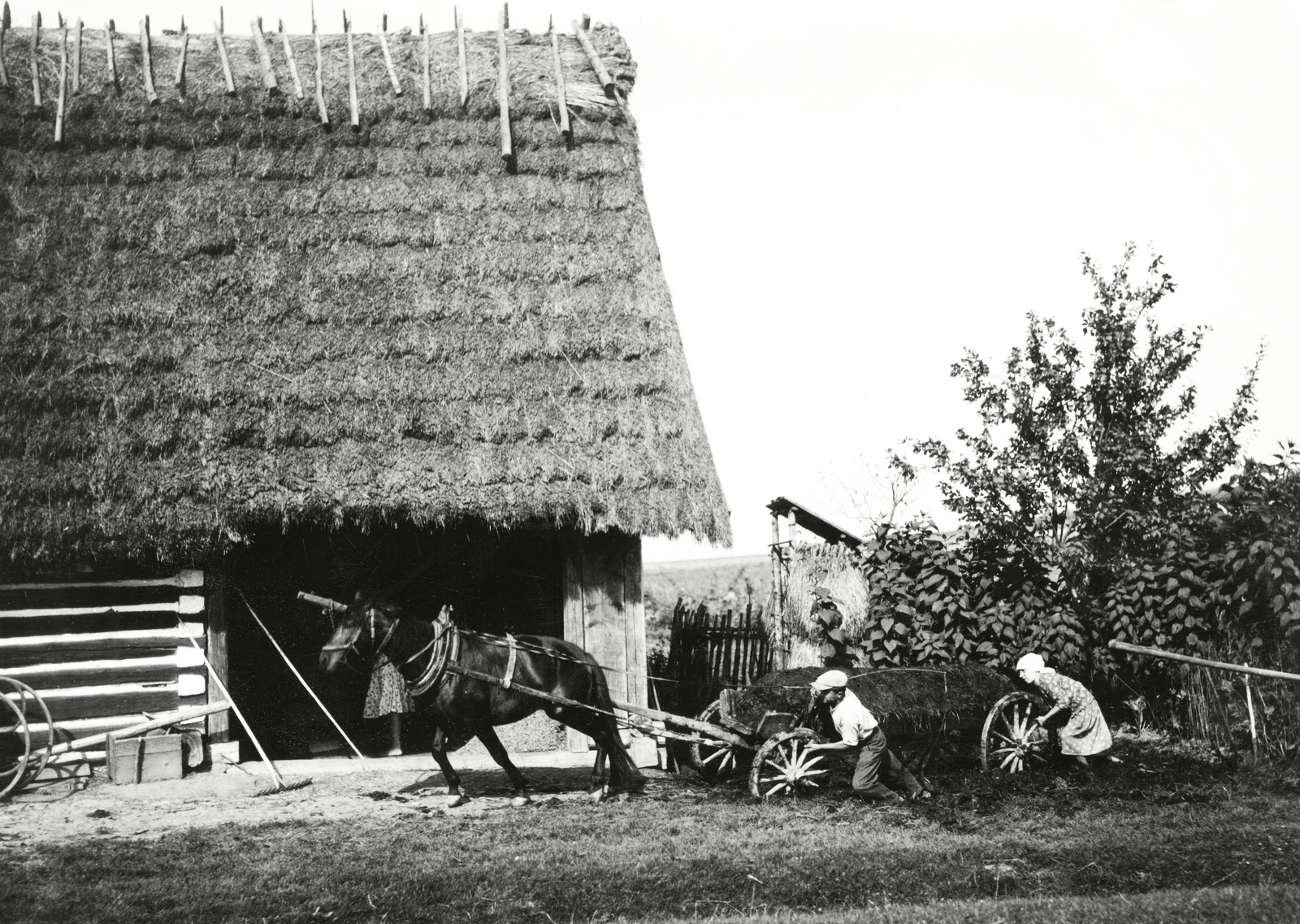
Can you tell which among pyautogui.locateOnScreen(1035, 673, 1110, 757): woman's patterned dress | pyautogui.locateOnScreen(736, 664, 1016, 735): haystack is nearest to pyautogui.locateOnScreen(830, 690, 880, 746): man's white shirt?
pyautogui.locateOnScreen(736, 664, 1016, 735): haystack

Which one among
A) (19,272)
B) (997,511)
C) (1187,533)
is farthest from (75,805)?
Answer: (1187,533)

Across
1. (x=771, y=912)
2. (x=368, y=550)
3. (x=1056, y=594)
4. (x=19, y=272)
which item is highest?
(x=19, y=272)

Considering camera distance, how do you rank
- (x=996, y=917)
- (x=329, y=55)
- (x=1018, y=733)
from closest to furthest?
1. (x=996, y=917)
2. (x=1018, y=733)
3. (x=329, y=55)

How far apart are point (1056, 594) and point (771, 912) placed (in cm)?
760

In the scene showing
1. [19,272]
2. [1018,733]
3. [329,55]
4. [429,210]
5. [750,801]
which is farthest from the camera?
[329,55]

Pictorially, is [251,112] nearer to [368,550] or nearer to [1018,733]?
[368,550]

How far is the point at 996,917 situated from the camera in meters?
5.80

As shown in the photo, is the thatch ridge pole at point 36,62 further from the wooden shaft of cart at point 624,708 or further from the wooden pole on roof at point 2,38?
the wooden shaft of cart at point 624,708

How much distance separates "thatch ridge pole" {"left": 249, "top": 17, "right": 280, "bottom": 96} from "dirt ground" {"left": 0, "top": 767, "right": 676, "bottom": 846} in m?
7.56

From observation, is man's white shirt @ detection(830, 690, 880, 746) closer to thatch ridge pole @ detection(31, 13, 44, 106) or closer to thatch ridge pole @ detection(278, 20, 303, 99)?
thatch ridge pole @ detection(278, 20, 303, 99)

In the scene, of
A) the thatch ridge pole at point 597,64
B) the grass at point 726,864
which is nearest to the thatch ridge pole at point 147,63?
the thatch ridge pole at point 597,64

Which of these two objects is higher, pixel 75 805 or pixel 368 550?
pixel 368 550

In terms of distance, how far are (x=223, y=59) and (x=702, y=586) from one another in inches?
1099

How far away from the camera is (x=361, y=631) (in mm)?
9125
